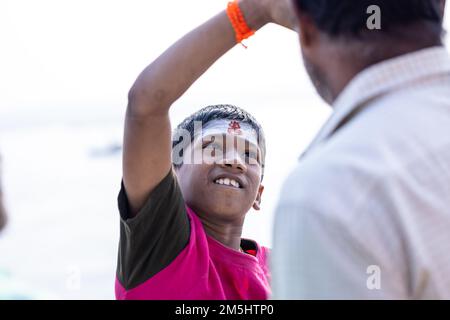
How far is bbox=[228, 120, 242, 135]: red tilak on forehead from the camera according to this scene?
2.24 m

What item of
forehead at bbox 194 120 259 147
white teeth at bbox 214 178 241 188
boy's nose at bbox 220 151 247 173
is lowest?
white teeth at bbox 214 178 241 188

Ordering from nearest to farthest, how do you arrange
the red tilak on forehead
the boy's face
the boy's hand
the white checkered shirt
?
the white checkered shirt < the boy's hand < the boy's face < the red tilak on forehead

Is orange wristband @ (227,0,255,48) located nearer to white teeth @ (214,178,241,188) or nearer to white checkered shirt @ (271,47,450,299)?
white teeth @ (214,178,241,188)

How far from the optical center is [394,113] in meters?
1.12

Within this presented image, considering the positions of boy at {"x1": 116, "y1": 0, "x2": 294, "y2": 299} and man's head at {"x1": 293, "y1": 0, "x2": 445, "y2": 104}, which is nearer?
man's head at {"x1": 293, "y1": 0, "x2": 445, "y2": 104}

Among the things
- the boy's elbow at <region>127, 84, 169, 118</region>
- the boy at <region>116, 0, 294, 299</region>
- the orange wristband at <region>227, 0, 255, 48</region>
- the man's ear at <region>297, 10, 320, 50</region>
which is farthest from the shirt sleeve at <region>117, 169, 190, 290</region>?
the man's ear at <region>297, 10, 320, 50</region>

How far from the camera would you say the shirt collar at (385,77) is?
1152mm

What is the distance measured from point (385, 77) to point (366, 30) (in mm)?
86

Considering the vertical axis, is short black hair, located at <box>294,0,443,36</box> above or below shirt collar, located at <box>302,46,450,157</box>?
above

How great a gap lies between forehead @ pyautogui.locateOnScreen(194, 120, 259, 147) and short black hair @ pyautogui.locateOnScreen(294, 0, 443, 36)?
104 cm

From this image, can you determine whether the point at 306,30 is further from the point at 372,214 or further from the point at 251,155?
the point at 251,155

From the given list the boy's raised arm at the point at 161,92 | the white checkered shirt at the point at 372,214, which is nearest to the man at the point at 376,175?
the white checkered shirt at the point at 372,214

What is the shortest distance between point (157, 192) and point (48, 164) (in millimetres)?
15056

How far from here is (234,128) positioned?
2.26 meters
